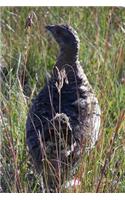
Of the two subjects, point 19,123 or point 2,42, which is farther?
point 2,42

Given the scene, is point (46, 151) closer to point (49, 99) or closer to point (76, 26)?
point (49, 99)

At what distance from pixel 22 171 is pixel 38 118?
202 mm

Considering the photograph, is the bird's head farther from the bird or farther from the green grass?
the green grass

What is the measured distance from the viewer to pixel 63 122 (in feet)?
8.59

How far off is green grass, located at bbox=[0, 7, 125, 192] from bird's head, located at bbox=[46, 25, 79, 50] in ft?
0.52

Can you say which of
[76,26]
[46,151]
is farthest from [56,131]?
[76,26]

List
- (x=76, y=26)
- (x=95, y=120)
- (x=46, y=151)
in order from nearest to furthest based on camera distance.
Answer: (x=46, y=151), (x=95, y=120), (x=76, y=26)

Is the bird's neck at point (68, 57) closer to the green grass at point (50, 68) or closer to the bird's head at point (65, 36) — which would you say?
the bird's head at point (65, 36)

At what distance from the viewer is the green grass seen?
2670mm

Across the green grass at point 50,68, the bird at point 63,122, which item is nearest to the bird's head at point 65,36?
the bird at point 63,122

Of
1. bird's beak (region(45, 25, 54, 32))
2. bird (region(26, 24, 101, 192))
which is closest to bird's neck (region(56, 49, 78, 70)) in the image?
bird (region(26, 24, 101, 192))

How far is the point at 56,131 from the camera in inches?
104

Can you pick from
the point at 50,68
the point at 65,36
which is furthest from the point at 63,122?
the point at 50,68

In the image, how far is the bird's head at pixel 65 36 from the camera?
9.73 ft
